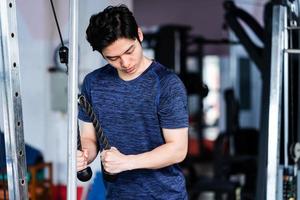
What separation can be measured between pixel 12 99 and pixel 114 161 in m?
0.41

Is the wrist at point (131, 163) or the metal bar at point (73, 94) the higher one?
the metal bar at point (73, 94)

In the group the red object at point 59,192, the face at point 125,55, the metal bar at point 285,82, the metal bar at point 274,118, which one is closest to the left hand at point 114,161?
the face at point 125,55

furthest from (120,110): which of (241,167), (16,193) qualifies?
(241,167)

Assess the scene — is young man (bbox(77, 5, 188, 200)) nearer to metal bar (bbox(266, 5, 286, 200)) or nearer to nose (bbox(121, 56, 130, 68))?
nose (bbox(121, 56, 130, 68))

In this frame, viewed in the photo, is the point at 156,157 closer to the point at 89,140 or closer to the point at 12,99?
the point at 89,140

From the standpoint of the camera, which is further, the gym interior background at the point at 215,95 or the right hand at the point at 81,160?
the gym interior background at the point at 215,95

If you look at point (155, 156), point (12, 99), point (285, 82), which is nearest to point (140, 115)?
point (155, 156)

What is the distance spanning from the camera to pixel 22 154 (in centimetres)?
162

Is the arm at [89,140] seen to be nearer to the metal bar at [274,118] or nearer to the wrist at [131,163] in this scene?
the wrist at [131,163]

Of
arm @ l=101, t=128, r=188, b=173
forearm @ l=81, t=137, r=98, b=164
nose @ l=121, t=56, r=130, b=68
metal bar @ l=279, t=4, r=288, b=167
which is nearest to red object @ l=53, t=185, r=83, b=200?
metal bar @ l=279, t=4, r=288, b=167

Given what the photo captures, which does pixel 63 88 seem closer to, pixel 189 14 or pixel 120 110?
pixel 120 110

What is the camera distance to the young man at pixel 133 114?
58.1 inches

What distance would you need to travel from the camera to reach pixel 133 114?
1578 mm

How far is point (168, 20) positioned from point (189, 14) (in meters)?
0.36
